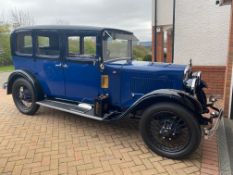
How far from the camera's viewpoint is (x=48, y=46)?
4.68m

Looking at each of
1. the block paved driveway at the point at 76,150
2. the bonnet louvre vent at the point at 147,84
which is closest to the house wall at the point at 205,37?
the block paved driveway at the point at 76,150

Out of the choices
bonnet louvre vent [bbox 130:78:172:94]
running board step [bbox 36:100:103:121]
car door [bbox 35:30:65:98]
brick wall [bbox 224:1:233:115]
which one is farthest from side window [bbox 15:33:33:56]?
brick wall [bbox 224:1:233:115]

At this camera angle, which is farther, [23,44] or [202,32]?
[202,32]

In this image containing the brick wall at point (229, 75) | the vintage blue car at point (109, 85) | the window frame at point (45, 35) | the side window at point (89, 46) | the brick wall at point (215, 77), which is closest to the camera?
the vintage blue car at point (109, 85)

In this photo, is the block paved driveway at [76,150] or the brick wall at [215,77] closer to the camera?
the block paved driveway at [76,150]

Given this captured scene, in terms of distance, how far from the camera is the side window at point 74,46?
14.0 feet

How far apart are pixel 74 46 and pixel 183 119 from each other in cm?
235

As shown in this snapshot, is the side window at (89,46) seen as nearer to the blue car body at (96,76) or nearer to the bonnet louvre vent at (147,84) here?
the blue car body at (96,76)

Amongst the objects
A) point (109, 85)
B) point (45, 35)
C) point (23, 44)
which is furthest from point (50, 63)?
point (109, 85)

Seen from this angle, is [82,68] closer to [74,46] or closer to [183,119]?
[74,46]

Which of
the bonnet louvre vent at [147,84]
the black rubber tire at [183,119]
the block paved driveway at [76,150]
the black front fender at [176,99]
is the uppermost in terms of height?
the bonnet louvre vent at [147,84]

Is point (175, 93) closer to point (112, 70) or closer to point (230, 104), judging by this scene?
point (112, 70)

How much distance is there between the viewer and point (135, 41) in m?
4.99

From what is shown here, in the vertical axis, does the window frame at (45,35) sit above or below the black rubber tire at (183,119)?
above
